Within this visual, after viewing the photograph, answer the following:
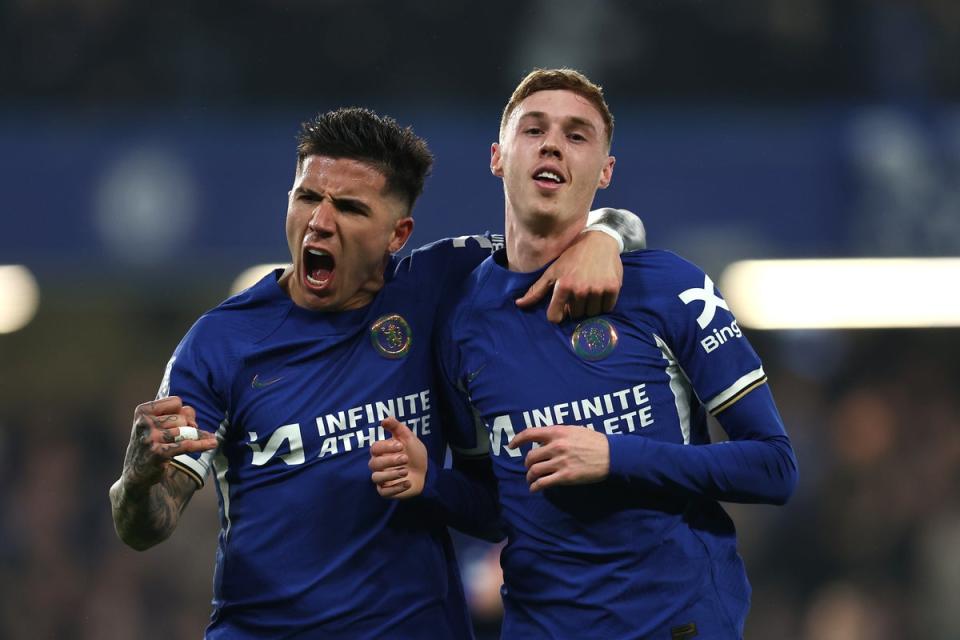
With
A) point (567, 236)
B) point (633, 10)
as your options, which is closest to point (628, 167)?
point (633, 10)

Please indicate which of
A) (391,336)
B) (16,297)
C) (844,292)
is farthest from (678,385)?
(16,297)

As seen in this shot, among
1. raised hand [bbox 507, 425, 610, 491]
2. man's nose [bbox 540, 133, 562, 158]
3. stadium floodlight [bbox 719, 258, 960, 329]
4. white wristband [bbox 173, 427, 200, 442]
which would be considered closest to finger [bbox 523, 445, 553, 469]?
raised hand [bbox 507, 425, 610, 491]

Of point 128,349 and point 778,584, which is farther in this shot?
point 128,349

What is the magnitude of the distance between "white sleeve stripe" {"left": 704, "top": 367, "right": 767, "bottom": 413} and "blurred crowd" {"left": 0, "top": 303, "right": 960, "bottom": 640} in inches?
167

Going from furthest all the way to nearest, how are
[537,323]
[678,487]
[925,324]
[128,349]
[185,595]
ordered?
[128,349] < [925,324] < [185,595] < [537,323] < [678,487]

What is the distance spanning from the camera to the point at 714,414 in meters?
3.02

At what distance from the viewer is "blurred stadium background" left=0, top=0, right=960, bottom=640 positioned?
7.93 m

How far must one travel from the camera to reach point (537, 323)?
314 cm

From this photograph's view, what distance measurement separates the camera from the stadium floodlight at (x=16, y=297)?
26.7ft

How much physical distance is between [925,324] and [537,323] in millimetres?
6291

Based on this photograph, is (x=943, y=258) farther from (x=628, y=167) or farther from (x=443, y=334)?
(x=443, y=334)

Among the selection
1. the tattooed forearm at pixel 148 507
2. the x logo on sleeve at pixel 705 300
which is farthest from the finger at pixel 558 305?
the tattooed forearm at pixel 148 507

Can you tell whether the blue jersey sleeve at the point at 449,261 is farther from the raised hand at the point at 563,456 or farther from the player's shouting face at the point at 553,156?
the raised hand at the point at 563,456

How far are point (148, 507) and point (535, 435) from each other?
2.88 feet
